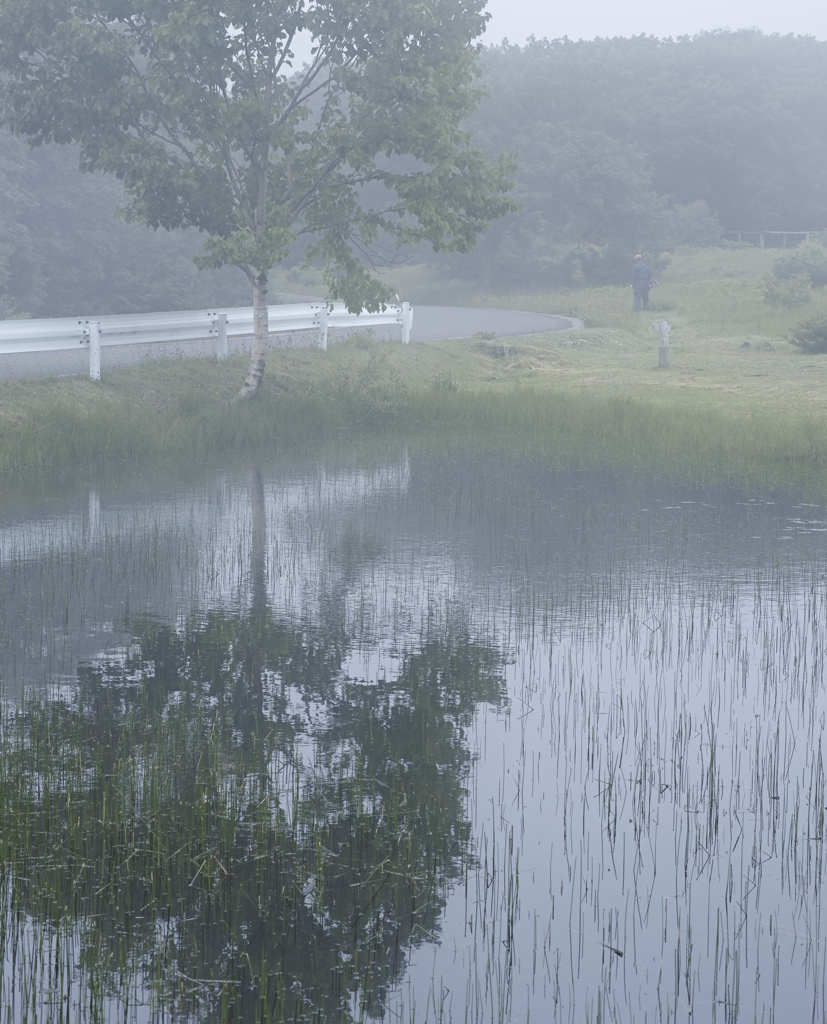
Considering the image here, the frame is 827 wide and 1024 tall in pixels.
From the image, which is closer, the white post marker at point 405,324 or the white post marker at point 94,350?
the white post marker at point 94,350

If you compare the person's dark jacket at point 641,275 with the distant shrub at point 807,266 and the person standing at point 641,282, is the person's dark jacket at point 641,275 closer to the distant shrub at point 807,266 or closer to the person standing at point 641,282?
the person standing at point 641,282

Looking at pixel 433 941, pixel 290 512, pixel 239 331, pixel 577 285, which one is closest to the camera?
pixel 433 941

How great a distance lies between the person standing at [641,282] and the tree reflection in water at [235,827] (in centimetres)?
3643

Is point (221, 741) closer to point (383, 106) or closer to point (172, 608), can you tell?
point (172, 608)

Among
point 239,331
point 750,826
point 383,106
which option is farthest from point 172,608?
point 239,331

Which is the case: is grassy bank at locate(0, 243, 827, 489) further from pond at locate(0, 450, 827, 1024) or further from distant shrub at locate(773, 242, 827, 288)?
distant shrub at locate(773, 242, 827, 288)

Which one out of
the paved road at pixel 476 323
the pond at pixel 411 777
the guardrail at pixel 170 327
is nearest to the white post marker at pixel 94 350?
the guardrail at pixel 170 327

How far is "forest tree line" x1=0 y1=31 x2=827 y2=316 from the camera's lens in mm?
42000

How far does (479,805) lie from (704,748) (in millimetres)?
1634

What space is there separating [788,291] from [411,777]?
3675 cm

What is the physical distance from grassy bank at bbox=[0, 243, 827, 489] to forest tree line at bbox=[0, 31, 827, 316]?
965 centimetres

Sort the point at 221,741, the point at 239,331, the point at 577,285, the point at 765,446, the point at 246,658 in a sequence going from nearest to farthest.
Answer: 1. the point at 221,741
2. the point at 246,658
3. the point at 765,446
4. the point at 239,331
5. the point at 577,285

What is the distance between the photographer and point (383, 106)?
21531mm

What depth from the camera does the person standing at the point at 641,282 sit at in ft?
142
